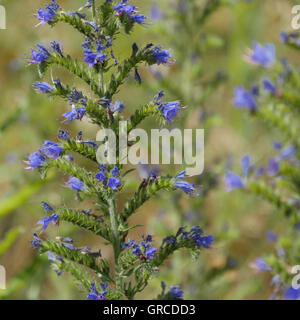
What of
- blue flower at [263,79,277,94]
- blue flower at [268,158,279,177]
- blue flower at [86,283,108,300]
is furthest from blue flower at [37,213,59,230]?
blue flower at [263,79,277,94]

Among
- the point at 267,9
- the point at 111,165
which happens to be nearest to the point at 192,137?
the point at 111,165

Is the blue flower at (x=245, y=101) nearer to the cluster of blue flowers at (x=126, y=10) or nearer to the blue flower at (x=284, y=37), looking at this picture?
the blue flower at (x=284, y=37)

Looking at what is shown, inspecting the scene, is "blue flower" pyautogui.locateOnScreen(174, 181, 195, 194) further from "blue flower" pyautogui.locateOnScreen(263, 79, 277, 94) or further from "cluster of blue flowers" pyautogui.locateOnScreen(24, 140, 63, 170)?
"blue flower" pyautogui.locateOnScreen(263, 79, 277, 94)

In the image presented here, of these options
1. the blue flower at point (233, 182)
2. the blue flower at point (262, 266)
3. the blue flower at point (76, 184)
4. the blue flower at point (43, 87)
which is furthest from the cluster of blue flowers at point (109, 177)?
the blue flower at point (233, 182)

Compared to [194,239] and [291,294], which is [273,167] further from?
[194,239]

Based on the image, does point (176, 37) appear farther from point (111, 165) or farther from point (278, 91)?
point (111, 165)

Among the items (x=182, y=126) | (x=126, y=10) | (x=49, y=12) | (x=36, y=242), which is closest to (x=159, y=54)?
(x=126, y=10)
